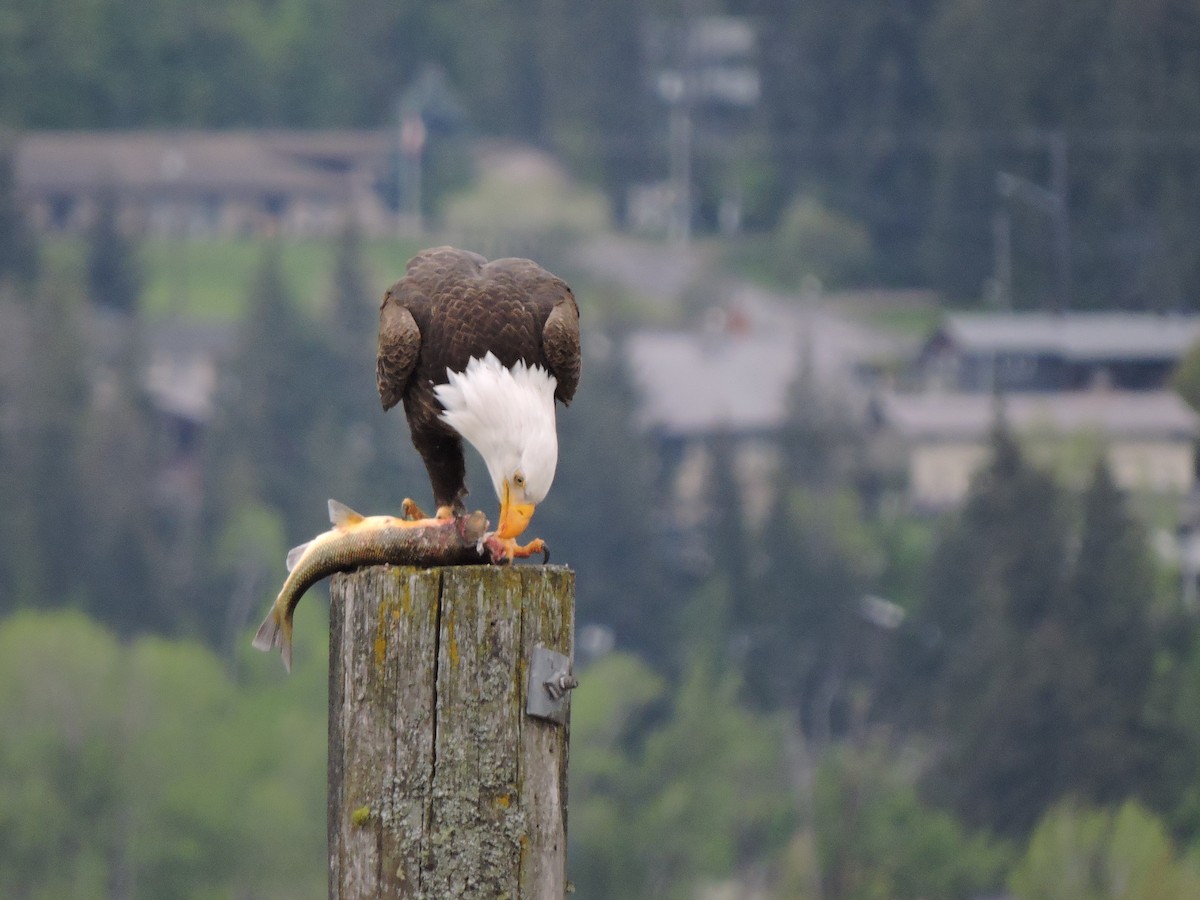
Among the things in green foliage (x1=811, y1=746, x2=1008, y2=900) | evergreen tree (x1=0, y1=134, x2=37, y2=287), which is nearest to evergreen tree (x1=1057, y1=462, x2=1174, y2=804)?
green foliage (x1=811, y1=746, x2=1008, y2=900)

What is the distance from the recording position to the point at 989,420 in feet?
189

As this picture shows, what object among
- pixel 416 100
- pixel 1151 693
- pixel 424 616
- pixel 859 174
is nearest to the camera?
pixel 424 616

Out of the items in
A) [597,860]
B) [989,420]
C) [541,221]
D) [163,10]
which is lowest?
[597,860]

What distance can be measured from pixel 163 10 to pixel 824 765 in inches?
2176

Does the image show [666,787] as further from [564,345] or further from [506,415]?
[506,415]

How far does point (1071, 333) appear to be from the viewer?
63.0 meters

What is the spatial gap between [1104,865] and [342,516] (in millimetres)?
28840

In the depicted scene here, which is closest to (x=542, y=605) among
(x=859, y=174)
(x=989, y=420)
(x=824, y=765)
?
(x=824, y=765)

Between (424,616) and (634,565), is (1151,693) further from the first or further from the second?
(424,616)

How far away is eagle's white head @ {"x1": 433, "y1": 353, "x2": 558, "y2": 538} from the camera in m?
4.37

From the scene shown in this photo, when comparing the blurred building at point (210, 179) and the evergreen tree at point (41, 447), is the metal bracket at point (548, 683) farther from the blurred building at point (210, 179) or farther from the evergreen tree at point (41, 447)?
the blurred building at point (210, 179)

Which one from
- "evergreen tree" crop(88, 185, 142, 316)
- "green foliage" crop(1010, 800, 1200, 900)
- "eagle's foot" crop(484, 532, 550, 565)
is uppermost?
"evergreen tree" crop(88, 185, 142, 316)

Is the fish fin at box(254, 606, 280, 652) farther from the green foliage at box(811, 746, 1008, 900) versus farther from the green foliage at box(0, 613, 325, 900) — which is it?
the green foliage at box(811, 746, 1008, 900)

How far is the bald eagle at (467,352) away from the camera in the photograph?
185 inches
